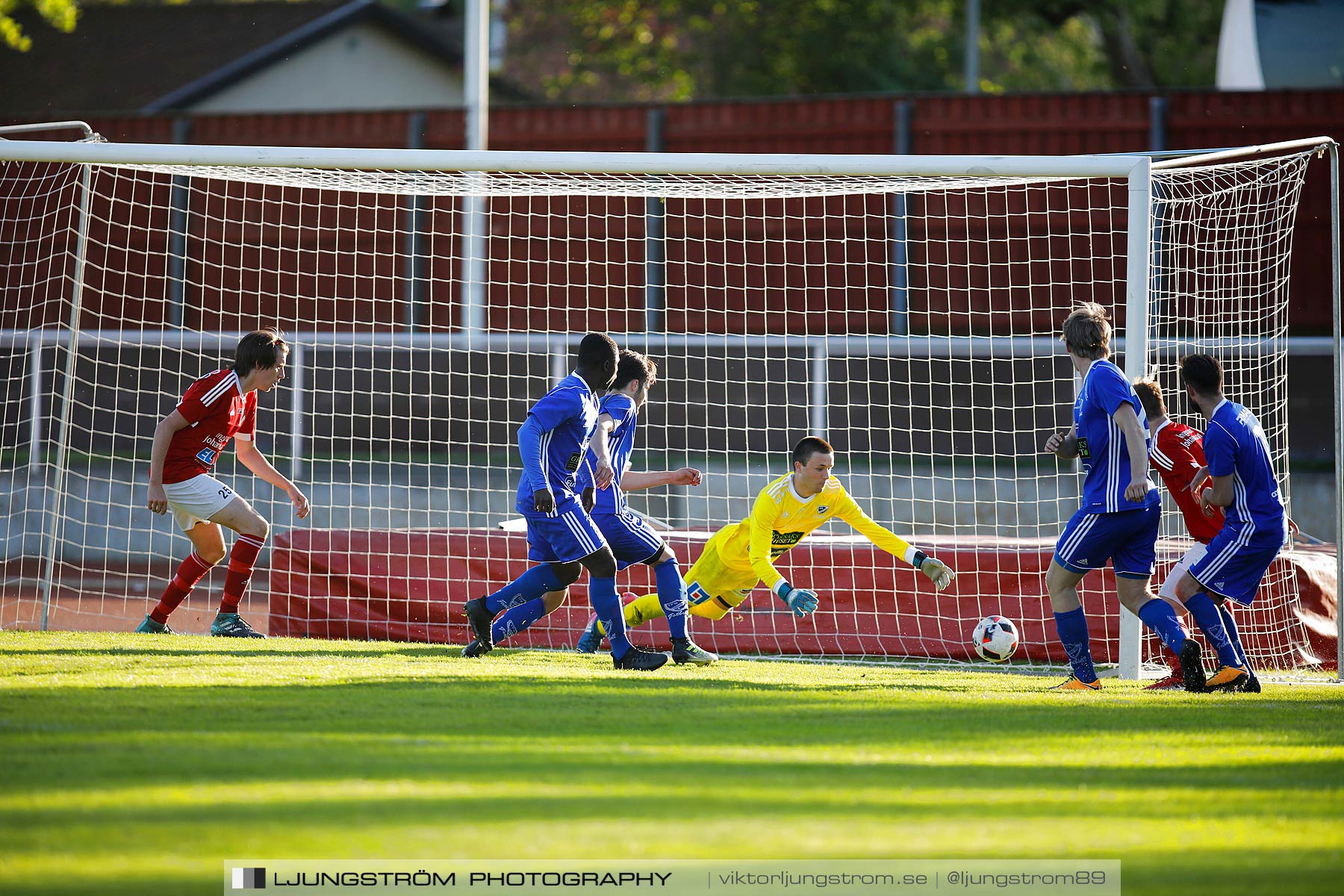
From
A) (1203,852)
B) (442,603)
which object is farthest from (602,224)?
(1203,852)

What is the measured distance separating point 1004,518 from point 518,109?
8103mm

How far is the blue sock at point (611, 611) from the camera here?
19.7 ft

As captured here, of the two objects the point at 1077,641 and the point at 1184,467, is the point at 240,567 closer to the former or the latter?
the point at 1077,641

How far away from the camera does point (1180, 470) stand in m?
6.50

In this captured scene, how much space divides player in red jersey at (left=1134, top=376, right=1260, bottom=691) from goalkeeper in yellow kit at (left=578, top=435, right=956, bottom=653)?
1.15 meters

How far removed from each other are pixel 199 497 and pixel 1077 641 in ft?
15.1

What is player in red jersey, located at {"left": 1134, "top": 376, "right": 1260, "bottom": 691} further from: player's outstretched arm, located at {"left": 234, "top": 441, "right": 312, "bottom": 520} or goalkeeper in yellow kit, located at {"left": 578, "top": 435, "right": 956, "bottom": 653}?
player's outstretched arm, located at {"left": 234, "top": 441, "right": 312, "bottom": 520}

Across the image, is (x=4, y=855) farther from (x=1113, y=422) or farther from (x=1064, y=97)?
(x=1064, y=97)

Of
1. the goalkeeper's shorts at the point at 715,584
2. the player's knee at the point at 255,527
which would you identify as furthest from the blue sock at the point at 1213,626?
the player's knee at the point at 255,527

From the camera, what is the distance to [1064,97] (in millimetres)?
15062

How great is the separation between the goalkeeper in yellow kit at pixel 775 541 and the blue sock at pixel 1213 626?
3.77 ft

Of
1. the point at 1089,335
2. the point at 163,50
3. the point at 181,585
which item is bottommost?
the point at 181,585

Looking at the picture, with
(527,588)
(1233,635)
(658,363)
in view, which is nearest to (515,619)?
(527,588)

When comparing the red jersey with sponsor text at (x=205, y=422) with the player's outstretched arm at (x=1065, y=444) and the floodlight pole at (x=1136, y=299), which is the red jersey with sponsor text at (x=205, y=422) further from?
the floodlight pole at (x=1136, y=299)
